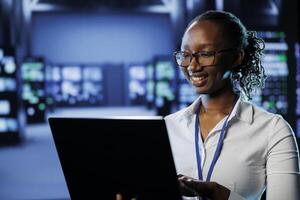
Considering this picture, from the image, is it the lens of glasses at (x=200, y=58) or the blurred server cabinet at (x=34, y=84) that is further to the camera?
the blurred server cabinet at (x=34, y=84)

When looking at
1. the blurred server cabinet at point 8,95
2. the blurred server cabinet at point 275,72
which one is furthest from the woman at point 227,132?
the blurred server cabinet at point 8,95

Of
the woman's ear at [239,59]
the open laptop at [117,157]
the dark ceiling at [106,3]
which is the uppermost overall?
the dark ceiling at [106,3]

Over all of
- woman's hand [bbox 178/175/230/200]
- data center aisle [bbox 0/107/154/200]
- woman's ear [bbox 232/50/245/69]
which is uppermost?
woman's ear [bbox 232/50/245/69]

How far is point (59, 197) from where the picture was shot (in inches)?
172

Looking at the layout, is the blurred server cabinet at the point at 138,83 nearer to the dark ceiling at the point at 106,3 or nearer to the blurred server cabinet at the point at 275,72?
the dark ceiling at the point at 106,3

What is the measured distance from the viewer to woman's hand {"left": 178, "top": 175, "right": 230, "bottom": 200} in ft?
3.23

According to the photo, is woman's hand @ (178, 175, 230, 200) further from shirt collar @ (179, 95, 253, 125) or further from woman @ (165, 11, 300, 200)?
shirt collar @ (179, 95, 253, 125)

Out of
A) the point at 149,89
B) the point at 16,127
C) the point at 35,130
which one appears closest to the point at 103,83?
the point at 149,89

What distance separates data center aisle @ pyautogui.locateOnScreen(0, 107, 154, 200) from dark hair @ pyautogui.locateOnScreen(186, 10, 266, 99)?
3.35 m

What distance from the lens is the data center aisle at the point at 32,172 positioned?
4434mm

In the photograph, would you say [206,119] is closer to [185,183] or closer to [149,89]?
[185,183]

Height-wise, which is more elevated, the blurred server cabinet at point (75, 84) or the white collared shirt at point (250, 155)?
the white collared shirt at point (250, 155)

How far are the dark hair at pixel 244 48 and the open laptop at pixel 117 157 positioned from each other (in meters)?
0.46

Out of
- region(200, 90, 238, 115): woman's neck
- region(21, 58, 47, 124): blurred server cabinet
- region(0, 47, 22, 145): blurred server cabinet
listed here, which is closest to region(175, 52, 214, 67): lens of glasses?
region(200, 90, 238, 115): woman's neck
